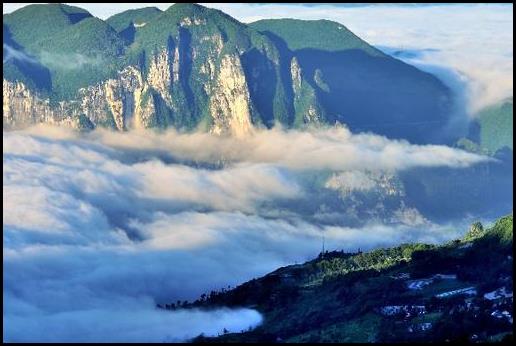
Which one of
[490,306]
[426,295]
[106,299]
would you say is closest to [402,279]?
[426,295]

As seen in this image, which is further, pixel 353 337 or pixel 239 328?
pixel 239 328

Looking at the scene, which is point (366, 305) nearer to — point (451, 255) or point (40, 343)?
point (451, 255)

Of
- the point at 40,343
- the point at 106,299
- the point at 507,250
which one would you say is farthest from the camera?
the point at 106,299

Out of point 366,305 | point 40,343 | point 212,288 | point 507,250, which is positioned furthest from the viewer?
point 212,288

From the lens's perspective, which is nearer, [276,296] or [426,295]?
[426,295]

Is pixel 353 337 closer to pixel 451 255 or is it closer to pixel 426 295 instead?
pixel 426 295

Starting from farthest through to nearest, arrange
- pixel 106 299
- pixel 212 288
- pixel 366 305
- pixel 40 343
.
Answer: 1. pixel 212 288
2. pixel 106 299
3. pixel 366 305
4. pixel 40 343
